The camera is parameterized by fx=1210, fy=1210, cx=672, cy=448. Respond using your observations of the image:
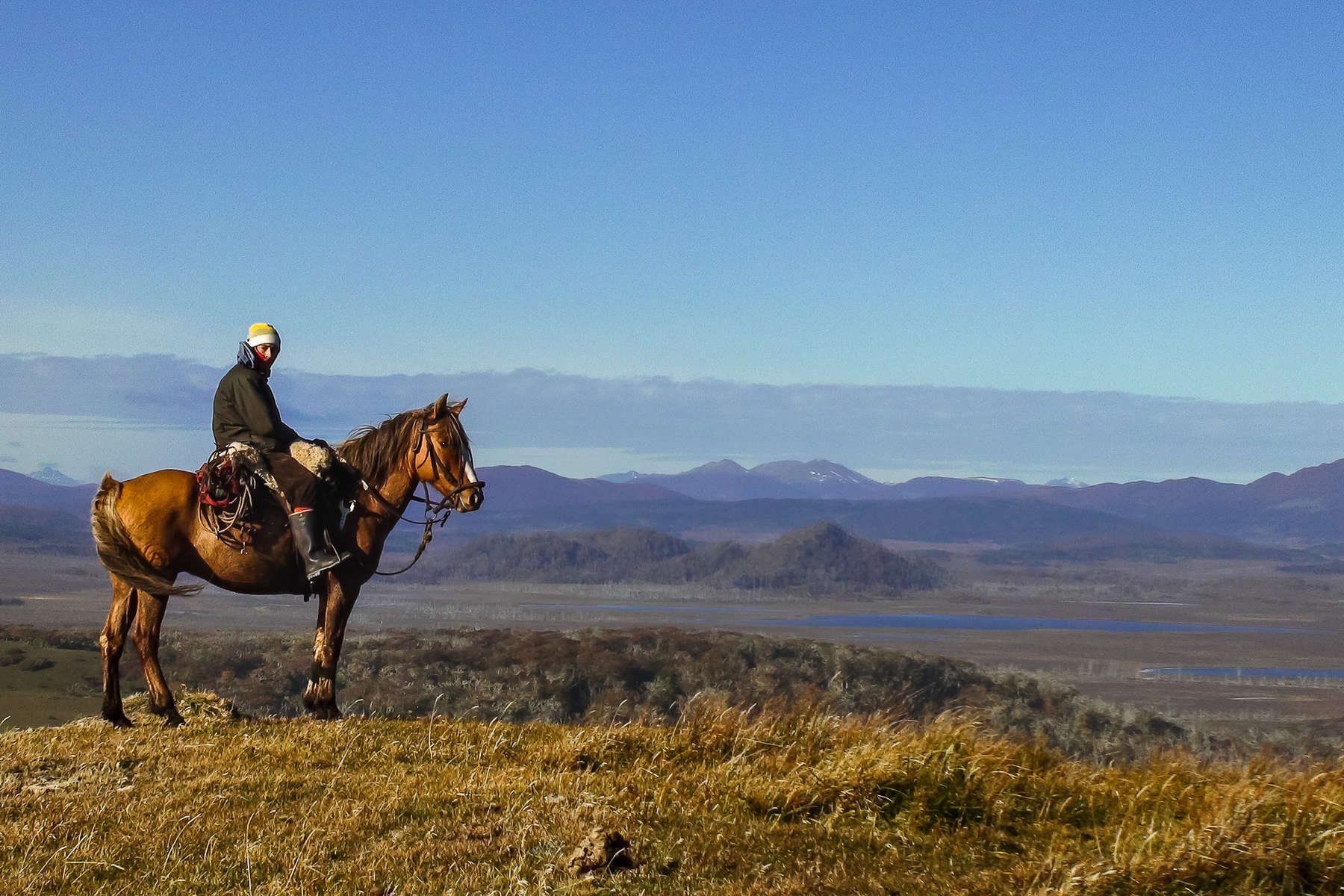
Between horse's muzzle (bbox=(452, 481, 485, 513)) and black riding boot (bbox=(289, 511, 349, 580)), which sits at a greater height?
horse's muzzle (bbox=(452, 481, 485, 513))

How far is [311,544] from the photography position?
12.8 metres

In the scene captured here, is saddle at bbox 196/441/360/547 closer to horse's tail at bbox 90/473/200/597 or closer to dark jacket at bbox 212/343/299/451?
dark jacket at bbox 212/343/299/451

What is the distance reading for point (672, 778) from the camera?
9297 millimetres

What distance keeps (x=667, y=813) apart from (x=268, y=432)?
273 inches

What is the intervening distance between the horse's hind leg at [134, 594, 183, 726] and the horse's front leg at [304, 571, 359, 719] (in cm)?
142

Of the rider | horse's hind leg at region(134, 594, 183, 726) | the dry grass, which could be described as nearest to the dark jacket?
the rider

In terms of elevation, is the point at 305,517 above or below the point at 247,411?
below

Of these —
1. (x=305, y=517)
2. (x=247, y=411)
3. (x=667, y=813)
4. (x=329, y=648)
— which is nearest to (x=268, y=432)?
(x=247, y=411)

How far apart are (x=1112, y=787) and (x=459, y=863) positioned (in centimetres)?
507

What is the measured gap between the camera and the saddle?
12.9 metres

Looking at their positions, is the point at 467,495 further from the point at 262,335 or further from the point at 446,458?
the point at 262,335

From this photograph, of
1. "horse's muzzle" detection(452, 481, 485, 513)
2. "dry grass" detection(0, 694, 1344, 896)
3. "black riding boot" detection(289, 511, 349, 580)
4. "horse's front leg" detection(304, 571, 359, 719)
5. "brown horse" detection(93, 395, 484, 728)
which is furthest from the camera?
"horse's muzzle" detection(452, 481, 485, 513)

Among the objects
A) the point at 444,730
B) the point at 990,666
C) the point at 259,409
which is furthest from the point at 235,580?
the point at 990,666

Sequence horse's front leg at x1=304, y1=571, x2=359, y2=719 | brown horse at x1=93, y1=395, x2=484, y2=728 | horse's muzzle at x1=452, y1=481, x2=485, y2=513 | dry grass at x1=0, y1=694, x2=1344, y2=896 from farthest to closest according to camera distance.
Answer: horse's muzzle at x1=452, y1=481, x2=485, y2=513 < horse's front leg at x1=304, y1=571, x2=359, y2=719 < brown horse at x1=93, y1=395, x2=484, y2=728 < dry grass at x1=0, y1=694, x2=1344, y2=896
